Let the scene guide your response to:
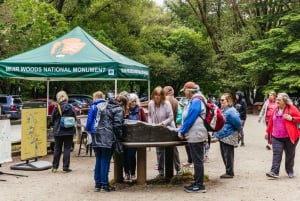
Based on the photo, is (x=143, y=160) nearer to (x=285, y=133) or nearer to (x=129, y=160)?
(x=129, y=160)

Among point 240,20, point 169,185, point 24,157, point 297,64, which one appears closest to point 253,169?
point 169,185

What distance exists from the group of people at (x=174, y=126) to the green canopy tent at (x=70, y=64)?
1643 millimetres

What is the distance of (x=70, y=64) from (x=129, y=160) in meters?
3.75

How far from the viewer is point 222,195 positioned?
8414mm

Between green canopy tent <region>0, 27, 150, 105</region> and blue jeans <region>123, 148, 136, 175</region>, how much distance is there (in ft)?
9.56

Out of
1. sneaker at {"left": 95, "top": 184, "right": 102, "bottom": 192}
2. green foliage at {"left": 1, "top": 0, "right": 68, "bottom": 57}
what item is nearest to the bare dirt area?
sneaker at {"left": 95, "top": 184, "right": 102, "bottom": 192}

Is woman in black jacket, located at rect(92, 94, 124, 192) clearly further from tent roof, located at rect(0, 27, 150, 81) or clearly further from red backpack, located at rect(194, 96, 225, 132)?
tent roof, located at rect(0, 27, 150, 81)

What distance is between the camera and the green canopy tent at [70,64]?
12258 mm

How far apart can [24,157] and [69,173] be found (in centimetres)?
111

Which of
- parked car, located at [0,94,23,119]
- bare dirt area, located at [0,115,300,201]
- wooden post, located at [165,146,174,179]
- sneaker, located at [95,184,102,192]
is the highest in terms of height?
parked car, located at [0,94,23,119]

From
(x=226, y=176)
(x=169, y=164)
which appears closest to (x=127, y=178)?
(x=169, y=164)

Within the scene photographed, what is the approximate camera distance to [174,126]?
10281 millimetres

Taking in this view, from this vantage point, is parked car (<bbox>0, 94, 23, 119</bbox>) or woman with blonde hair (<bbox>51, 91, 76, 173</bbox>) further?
parked car (<bbox>0, 94, 23, 119</bbox>)

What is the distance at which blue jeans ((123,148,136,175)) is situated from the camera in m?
9.75
